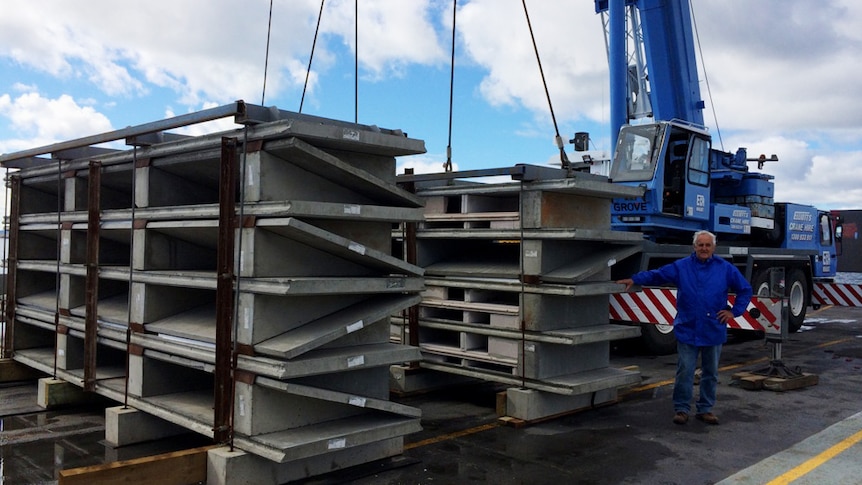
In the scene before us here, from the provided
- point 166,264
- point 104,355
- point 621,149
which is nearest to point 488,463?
point 166,264

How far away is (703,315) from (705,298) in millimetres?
152

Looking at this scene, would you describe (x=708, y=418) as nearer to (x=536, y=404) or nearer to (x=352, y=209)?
(x=536, y=404)

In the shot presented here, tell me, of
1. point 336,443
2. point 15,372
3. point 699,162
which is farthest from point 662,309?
point 15,372

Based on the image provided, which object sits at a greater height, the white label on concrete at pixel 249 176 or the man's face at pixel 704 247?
the white label on concrete at pixel 249 176

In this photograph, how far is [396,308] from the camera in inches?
199

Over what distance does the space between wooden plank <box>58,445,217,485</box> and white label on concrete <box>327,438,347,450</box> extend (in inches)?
30.4

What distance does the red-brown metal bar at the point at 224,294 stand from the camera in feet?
15.3

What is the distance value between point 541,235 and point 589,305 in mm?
1064

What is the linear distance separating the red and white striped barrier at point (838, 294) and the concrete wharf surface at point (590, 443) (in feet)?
14.7

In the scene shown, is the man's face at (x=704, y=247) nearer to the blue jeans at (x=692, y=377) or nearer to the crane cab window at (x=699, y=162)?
the blue jeans at (x=692, y=377)

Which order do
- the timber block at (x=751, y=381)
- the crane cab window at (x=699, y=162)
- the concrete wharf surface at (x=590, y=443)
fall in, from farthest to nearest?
1. the crane cab window at (x=699, y=162)
2. the timber block at (x=751, y=381)
3. the concrete wharf surface at (x=590, y=443)

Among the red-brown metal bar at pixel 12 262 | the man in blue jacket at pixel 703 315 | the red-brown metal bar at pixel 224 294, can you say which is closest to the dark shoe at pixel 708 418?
the man in blue jacket at pixel 703 315

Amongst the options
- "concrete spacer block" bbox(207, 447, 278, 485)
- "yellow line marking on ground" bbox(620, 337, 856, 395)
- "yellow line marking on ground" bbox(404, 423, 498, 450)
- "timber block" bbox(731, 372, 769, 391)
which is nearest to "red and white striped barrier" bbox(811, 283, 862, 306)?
"yellow line marking on ground" bbox(620, 337, 856, 395)

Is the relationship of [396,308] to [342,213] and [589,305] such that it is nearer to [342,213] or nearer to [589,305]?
[342,213]
